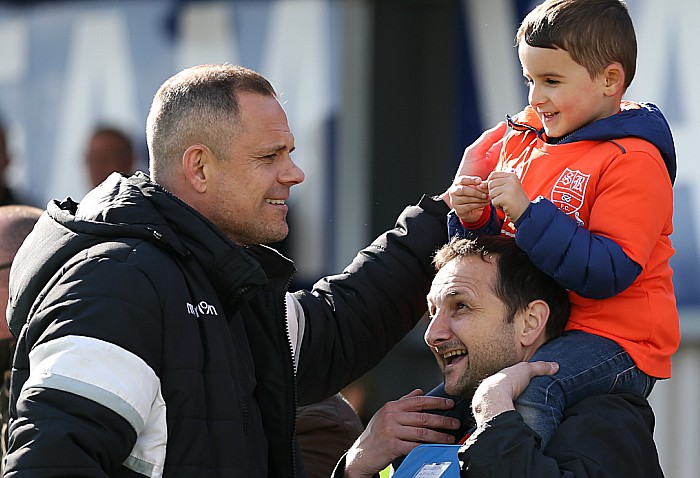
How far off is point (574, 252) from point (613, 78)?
1.47ft

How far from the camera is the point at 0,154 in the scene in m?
8.32

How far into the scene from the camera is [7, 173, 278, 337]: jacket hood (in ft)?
10.2

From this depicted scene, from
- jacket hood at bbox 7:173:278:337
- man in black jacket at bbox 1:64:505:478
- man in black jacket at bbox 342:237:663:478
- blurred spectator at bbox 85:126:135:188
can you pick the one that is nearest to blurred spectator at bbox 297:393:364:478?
man in black jacket at bbox 1:64:505:478

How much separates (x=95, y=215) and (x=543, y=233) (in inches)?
42.0

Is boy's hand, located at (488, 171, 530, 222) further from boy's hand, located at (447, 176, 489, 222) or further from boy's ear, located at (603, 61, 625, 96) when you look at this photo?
boy's ear, located at (603, 61, 625, 96)

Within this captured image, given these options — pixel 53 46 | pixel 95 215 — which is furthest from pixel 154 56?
pixel 95 215

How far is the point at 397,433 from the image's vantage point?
3.52 metres

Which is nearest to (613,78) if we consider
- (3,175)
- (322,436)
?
(322,436)

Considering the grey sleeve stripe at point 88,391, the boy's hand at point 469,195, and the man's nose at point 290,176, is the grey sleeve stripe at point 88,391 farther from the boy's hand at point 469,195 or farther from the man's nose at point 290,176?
the boy's hand at point 469,195

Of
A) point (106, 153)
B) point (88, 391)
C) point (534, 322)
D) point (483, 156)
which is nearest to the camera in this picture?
point (88, 391)

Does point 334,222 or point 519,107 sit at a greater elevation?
point 519,107

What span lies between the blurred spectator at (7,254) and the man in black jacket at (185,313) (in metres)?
0.83

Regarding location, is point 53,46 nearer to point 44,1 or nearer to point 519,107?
point 44,1

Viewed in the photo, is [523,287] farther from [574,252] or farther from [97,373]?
[97,373]
